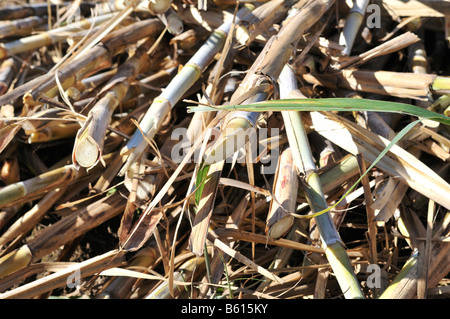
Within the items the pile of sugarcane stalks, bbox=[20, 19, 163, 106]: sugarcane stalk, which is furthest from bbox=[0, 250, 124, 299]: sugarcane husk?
bbox=[20, 19, 163, 106]: sugarcane stalk

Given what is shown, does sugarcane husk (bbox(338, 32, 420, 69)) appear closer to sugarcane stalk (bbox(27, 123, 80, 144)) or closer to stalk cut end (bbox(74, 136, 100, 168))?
stalk cut end (bbox(74, 136, 100, 168))

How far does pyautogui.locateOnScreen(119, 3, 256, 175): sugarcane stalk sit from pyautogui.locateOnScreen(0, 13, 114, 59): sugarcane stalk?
0.46m

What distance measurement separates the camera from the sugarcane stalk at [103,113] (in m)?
1.10

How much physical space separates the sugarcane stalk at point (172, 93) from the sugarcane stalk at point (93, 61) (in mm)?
230

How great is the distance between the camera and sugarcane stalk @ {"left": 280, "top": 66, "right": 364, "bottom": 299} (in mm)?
999

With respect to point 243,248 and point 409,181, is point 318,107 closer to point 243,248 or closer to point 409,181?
point 409,181

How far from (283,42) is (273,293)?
573 mm

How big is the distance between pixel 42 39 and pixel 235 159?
2.90 ft

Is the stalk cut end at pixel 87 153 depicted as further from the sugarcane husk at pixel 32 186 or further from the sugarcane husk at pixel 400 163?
the sugarcane husk at pixel 400 163

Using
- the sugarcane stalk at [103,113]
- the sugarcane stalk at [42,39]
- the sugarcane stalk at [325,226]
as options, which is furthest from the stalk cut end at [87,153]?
the sugarcane stalk at [42,39]

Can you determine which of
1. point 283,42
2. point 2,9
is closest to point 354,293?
point 283,42

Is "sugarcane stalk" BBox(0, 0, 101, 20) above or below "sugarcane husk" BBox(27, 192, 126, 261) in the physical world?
above

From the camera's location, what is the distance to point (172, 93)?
125 centimetres

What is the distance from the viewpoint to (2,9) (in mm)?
1789
